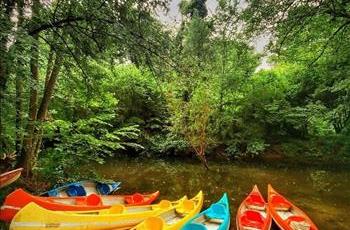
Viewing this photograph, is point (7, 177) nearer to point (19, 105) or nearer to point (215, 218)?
point (19, 105)

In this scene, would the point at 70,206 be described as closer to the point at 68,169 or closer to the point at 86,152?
the point at 86,152

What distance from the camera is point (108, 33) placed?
24.1 ft

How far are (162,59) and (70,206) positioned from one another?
4.70 metres

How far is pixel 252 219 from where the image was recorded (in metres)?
10.4

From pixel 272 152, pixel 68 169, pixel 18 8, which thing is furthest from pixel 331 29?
pixel 272 152

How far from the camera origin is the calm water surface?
13.0 meters

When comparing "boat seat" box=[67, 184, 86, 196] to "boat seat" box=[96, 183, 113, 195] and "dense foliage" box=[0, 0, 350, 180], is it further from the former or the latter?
"boat seat" box=[96, 183, 113, 195]

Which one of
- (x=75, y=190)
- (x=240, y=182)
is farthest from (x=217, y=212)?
(x=240, y=182)

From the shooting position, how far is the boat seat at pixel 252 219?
9984mm

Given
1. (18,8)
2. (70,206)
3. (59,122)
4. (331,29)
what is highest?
(331,29)

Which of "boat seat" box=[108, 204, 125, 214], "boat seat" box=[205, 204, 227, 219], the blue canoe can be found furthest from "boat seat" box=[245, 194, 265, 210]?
the blue canoe

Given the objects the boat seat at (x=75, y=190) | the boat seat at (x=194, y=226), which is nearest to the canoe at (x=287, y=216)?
the boat seat at (x=194, y=226)

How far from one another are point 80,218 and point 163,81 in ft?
11.6

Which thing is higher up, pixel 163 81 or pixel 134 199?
pixel 163 81
